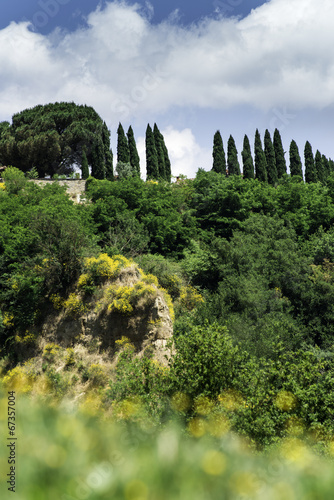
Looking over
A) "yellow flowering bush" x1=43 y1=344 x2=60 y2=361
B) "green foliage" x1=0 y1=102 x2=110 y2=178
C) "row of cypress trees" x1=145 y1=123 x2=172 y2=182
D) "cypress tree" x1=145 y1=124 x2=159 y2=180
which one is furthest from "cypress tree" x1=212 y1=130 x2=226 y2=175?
"yellow flowering bush" x1=43 y1=344 x2=60 y2=361

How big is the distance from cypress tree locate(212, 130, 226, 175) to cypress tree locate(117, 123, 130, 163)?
12161 millimetres

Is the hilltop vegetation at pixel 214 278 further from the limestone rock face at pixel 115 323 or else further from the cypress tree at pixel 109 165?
the cypress tree at pixel 109 165

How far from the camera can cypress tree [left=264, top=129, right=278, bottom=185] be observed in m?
52.2

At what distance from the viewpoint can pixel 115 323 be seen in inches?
808

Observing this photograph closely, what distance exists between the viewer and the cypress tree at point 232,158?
2059 inches

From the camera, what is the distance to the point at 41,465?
1.24 m

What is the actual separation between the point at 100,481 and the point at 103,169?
159 ft

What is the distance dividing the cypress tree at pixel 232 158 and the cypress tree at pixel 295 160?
28.1ft

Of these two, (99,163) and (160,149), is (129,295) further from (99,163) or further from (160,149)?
(160,149)

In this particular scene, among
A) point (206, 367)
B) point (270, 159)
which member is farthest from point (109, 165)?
point (206, 367)

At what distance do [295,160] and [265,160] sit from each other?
17.5 feet

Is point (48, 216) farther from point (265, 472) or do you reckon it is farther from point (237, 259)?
point (265, 472)

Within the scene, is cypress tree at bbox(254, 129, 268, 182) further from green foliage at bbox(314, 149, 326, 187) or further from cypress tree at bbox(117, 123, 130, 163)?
cypress tree at bbox(117, 123, 130, 163)

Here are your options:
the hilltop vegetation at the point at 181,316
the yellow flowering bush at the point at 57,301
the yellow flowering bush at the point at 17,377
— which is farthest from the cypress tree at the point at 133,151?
the yellow flowering bush at the point at 17,377
